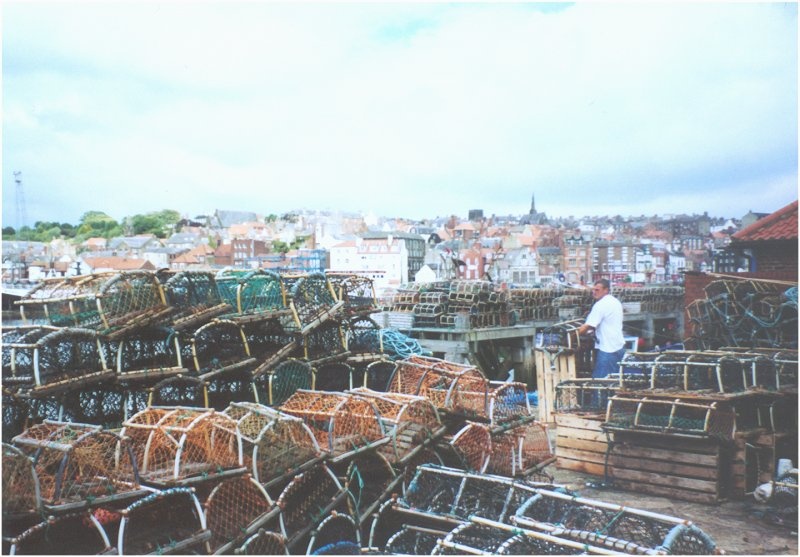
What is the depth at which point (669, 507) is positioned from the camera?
4.87 metres

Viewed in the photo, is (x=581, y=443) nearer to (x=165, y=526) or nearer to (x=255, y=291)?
(x=255, y=291)

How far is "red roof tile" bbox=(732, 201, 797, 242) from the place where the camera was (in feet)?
18.4

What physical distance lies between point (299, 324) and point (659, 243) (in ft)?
32.9

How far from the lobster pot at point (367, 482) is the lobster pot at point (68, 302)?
236cm

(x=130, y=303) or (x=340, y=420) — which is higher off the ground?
(x=130, y=303)

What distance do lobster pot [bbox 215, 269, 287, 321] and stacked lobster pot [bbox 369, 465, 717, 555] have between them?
102 inches

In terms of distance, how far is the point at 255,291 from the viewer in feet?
21.5

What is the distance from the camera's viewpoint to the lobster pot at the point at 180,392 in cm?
521

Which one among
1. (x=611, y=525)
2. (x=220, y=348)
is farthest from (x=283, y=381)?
(x=611, y=525)

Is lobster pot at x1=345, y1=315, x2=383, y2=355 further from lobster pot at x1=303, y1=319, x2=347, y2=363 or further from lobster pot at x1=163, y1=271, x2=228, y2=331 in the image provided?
lobster pot at x1=163, y1=271, x2=228, y2=331

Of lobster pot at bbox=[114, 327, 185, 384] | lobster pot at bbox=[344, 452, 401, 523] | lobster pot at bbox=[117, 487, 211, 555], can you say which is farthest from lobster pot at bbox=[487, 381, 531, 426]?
lobster pot at bbox=[114, 327, 185, 384]

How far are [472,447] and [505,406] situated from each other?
640 mm

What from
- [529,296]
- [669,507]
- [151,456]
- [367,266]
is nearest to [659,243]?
[529,296]

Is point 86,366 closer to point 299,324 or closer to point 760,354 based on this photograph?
point 299,324
